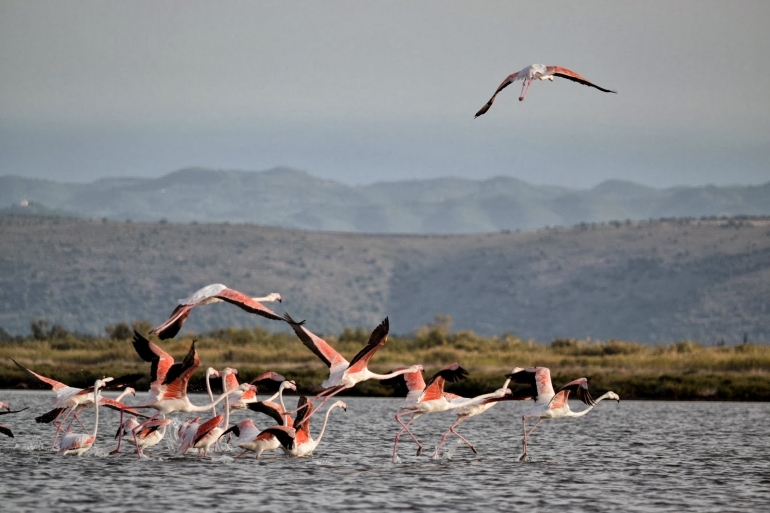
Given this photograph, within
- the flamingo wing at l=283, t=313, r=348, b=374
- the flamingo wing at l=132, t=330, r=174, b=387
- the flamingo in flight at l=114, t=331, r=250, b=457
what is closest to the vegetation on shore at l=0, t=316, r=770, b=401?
the flamingo in flight at l=114, t=331, r=250, b=457

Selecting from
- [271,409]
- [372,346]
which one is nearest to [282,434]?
[271,409]

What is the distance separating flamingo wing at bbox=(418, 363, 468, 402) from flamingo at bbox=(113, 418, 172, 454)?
4.00 meters

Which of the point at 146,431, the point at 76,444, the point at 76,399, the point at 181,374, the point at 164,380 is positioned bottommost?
the point at 76,444

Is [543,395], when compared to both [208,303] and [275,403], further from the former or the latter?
[208,303]

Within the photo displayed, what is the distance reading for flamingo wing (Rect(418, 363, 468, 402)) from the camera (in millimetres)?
18766

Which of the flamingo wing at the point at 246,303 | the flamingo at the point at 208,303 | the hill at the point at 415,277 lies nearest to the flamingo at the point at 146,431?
the flamingo at the point at 208,303

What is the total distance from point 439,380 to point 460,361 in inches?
785

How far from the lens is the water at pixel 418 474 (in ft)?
51.0

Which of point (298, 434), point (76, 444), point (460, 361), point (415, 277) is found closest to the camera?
point (298, 434)

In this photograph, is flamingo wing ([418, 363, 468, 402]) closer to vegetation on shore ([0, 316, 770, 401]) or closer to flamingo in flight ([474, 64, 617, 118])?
flamingo in flight ([474, 64, 617, 118])

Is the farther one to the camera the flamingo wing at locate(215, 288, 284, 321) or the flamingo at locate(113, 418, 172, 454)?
the flamingo at locate(113, 418, 172, 454)

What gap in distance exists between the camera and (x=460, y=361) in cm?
3925

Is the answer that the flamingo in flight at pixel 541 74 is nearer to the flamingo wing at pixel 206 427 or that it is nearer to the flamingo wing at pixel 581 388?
the flamingo wing at pixel 581 388

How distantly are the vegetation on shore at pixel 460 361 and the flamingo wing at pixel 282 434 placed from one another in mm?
8240
